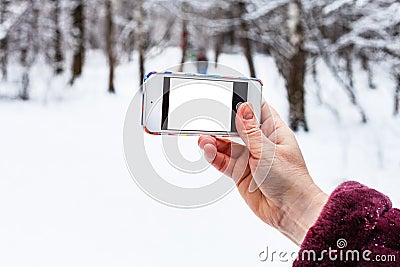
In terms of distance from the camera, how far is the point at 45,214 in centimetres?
375

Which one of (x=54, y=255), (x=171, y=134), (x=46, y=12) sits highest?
(x=46, y=12)

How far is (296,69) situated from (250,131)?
6.77 m

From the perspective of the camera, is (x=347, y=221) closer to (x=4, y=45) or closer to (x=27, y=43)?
(x=4, y=45)

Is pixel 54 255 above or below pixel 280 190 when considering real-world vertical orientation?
below

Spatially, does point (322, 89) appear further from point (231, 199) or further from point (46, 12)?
point (46, 12)

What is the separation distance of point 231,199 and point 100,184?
142 cm

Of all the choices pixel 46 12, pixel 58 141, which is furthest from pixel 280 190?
pixel 46 12

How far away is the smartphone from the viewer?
53.1 inches

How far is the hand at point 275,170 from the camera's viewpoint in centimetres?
129

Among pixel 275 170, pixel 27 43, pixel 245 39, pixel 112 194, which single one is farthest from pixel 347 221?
pixel 27 43

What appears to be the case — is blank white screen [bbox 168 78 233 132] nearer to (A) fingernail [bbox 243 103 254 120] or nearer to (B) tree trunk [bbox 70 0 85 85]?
(A) fingernail [bbox 243 103 254 120]

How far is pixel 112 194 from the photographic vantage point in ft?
14.1

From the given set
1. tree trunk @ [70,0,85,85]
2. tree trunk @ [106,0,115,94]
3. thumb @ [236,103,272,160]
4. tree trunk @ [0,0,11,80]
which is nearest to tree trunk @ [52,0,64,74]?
tree trunk @ [70,0,85,85]

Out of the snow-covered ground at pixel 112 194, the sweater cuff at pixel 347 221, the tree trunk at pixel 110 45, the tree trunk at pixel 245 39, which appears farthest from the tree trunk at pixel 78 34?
the sweater cuff at pixel 347 221
